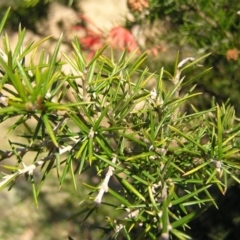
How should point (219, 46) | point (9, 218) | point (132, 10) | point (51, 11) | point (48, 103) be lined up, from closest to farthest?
point (48, 103) < point (219, 46) < point (132, 10) < point (9, 218) < point (51, 11)

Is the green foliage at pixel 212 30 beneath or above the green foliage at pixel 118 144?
beneath

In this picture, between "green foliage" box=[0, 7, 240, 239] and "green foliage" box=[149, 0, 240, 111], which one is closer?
"green foliage" box=[0, 7, 240, 239]

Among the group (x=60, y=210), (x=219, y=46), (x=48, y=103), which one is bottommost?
(x=60, y=210)

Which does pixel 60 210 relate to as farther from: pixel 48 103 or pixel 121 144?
pixel 48 103

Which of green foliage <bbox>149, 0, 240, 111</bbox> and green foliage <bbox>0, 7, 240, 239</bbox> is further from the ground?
green foliage <bbox>0, 7, 240, 239</bbox>

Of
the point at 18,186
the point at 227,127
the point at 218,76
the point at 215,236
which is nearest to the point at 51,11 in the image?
the point at 18,186

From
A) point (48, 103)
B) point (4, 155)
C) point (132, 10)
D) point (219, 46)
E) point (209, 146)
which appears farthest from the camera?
point (132, 10)

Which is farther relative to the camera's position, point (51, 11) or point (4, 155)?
point (51, 11)

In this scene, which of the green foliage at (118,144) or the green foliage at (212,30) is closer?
the green foliage at (118,144)

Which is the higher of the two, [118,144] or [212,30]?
[118,144]

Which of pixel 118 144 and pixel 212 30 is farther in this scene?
pixel 212 30

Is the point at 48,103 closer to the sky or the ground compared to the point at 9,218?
closer to the sky
